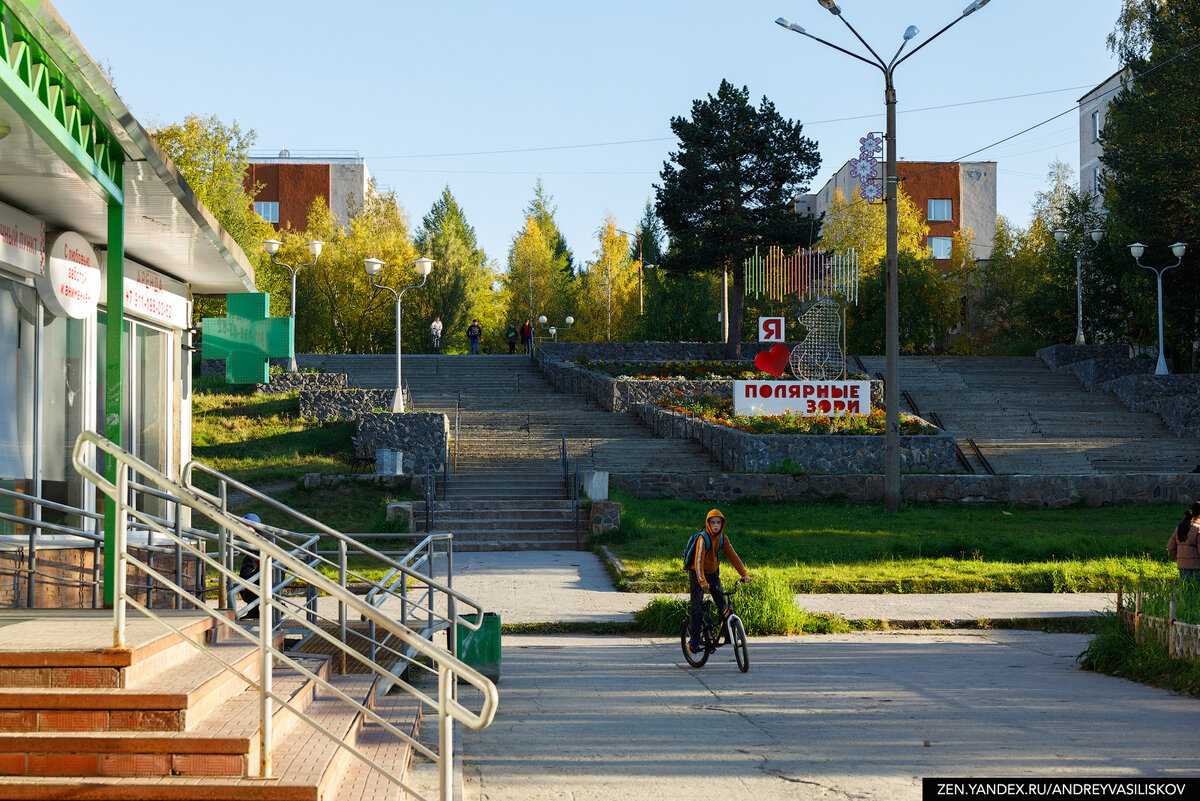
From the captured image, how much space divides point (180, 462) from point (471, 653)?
6.64 metres

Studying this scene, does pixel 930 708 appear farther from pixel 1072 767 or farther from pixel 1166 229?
pixel 1166 229

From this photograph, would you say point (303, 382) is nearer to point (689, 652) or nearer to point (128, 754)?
point (689, 652)

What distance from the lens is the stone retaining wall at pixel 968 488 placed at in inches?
851

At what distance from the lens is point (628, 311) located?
6575 cm

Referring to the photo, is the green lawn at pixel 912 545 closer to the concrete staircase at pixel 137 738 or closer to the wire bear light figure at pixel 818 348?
the concrete staircase at pixel 137 738

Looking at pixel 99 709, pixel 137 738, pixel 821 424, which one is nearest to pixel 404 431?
pixel 821 424

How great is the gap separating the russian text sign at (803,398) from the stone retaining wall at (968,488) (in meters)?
3.49

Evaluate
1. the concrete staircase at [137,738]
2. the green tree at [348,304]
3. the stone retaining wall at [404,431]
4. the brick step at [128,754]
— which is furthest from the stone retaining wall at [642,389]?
the brick step at [128,754]

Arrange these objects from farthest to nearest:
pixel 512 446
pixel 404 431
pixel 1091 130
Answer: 1. pixel 1091 130
2. pixel 512 446
3. pixel 404 431

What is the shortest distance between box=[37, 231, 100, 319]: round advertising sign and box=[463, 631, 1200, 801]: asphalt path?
5.31m

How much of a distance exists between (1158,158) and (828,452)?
19.3 m

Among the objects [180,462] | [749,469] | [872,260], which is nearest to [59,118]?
[180,462]

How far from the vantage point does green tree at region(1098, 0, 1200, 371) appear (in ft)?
112

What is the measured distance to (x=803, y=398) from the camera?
990 inches
